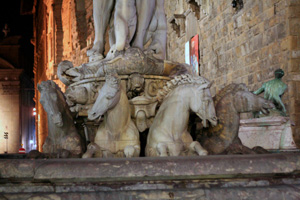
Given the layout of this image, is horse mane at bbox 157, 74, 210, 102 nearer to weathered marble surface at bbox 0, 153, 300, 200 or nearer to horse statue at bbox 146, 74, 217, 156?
horse statue at bbox 146, 74, 217, 156

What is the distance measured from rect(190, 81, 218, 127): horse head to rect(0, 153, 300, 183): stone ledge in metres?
1.15

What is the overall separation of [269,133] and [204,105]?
3766 millimetres

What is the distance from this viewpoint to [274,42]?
10812mm

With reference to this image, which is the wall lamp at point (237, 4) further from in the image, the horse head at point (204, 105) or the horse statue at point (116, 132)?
the horse statue at point (116, 132)

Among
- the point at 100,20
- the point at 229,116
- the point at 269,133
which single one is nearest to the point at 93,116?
the point at 229,116

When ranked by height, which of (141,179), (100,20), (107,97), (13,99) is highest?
(13,99)

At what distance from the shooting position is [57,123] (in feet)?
16.1

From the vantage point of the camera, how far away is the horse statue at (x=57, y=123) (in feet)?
16.1

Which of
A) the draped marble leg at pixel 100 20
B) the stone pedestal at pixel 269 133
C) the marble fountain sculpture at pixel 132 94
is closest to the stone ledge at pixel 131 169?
the marble fountain sculpture at pixel 132 94

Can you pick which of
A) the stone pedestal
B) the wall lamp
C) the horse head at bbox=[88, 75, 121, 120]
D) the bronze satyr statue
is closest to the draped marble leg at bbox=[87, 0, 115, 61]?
the horse head at bbox=[88, 75, 121, 120]

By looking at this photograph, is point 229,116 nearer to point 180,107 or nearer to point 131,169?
point 180,107

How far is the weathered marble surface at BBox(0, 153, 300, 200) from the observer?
3408 mm

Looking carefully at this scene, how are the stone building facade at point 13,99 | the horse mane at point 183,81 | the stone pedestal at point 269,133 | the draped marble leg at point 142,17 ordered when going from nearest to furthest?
the horse mane at point 183,81 < the draped marble leg at point 142,17 < the stone pedestal at point 269,133 < the stone building facade at point 13,99

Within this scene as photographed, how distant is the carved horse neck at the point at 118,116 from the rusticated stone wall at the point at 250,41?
595 centimetres
